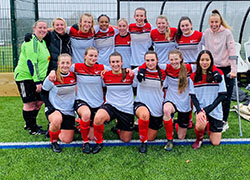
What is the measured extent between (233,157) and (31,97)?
3.02 m

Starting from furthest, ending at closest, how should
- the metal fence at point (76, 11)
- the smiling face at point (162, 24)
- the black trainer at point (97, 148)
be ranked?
the metal fence at point (76, 11) < the smiling face at point (162, 24) < the black trainer at point (97, 148)

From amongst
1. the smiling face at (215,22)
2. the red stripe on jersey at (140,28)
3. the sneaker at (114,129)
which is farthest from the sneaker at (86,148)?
the smiling face at (215,22)

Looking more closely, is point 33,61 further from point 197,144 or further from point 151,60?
point 197,144

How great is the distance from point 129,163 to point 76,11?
408 cm

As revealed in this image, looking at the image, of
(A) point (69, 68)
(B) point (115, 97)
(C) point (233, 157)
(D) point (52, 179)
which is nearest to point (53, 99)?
(A) point (69, 68)

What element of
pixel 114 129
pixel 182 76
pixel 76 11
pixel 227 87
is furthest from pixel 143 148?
pixel 76 11

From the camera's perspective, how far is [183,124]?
4004 mm

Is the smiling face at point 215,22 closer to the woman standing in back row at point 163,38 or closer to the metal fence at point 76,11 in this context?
the woman standing in back row at point 163,38

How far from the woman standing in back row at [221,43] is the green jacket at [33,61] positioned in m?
2.55

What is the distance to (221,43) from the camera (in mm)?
4137

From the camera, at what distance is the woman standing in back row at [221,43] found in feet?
13.3

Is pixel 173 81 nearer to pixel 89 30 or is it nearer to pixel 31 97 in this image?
pixel 89 30

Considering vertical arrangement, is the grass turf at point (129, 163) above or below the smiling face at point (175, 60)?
below

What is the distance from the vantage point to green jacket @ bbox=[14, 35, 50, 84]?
3977mm
